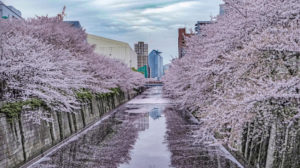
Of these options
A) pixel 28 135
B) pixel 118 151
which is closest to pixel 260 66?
pixel 118 151

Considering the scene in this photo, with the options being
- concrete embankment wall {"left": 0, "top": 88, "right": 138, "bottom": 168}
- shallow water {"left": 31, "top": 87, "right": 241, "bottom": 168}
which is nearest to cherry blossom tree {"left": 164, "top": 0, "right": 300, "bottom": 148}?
shallow water {"left": 31, "top": 87, "right": 241, "bottom": 168}

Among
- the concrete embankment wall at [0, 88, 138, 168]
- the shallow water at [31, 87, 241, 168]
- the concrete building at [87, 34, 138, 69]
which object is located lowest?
the shallow water at [31, 87, 241, 168]

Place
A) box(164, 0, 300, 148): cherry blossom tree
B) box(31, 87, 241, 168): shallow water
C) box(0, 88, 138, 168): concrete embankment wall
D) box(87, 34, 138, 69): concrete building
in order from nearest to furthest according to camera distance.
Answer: box(164, 0, 300, 148): cherry blossom tree → box(0, 88, 138, 168): concrete embankment wall → box(31, 87, 241, 168): shallow water → box(87, 34, 138, 69): concrete building

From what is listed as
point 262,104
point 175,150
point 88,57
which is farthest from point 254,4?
point 88,57

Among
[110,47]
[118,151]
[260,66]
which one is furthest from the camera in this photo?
[110,47]

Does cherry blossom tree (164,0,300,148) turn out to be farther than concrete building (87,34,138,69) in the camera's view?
No

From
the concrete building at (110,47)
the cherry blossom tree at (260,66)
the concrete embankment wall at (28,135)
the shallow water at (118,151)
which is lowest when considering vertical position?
the shallow water at (118,151)

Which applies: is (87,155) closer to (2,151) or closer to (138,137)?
(2,151)

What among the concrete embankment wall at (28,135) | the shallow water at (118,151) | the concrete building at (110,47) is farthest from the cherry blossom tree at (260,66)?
the concrete building at (110,47)

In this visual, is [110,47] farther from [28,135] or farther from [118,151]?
[28,135]

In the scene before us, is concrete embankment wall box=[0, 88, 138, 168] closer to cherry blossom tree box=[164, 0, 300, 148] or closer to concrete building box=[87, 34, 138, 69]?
cherry blossom tree box=[164, 0, 300, 148]

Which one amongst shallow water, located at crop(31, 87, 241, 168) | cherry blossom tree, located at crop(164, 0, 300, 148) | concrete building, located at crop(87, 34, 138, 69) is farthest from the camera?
concrete building, located at crop(87, 34, 138, 69)

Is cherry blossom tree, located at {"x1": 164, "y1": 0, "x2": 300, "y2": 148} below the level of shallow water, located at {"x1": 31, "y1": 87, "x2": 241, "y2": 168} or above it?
above

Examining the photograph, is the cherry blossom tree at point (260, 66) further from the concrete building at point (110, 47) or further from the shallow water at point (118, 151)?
the concrete building at point (110, 47)
